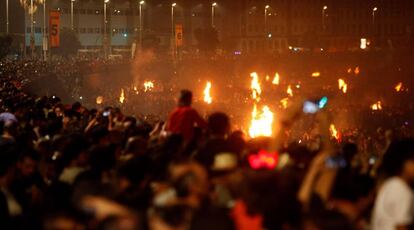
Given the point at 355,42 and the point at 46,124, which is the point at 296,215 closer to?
the point at 46,124

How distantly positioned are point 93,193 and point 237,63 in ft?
A: 316

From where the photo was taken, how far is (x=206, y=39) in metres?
111

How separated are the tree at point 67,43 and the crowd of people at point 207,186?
8642 cm

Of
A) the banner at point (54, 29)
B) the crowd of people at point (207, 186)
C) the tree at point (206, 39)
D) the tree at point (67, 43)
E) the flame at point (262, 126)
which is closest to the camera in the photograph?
the crowd of people at point (207, 186)

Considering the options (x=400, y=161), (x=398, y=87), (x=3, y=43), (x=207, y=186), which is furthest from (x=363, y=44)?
(x=207, y=186)

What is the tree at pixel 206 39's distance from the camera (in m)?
111

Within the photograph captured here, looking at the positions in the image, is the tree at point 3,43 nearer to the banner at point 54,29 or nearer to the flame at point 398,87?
the banner at point 54,29

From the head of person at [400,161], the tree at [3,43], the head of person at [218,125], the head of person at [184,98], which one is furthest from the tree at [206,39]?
the head of person at [400,161]

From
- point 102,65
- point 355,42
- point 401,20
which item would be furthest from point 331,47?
point 102,65

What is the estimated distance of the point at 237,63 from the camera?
102 m

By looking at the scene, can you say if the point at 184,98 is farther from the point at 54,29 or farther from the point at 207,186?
the point at 54,29

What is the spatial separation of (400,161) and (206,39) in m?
105

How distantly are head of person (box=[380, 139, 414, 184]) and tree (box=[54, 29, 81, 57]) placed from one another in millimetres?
87670

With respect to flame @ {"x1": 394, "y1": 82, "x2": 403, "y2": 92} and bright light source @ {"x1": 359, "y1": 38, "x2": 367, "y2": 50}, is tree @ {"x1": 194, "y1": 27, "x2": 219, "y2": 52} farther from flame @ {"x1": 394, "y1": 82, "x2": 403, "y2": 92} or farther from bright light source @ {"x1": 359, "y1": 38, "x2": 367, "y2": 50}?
flame @ {"x1": 394, "y1": 82, "x2": 403, "y2": 92}
